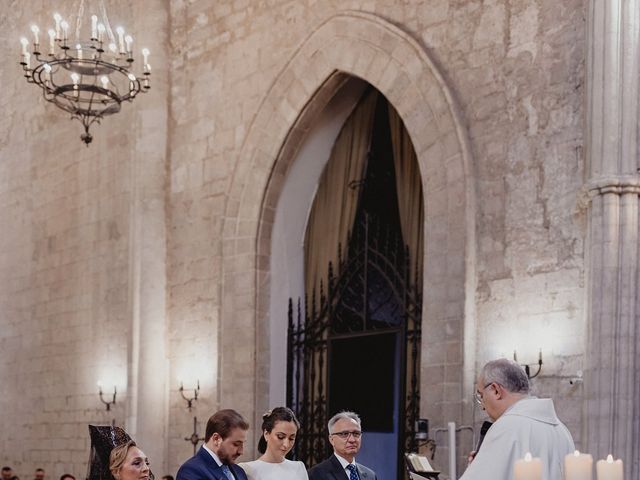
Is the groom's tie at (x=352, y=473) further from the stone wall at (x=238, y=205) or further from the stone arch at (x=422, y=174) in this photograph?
the stone arch at (x=422, y=174)

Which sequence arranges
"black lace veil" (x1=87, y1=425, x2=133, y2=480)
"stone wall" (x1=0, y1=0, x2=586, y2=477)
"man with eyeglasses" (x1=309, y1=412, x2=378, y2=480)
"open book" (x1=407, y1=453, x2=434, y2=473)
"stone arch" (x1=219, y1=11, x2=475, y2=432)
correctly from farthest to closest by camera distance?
"stone arch" (x1=219, y1=11, x2=475, y2=432), "stone wall" (x1=0, y1=0, x2=586, y2=477), "man with eyeglasses" (x1=309, y1=412, x2=378, y2=480), "open book" (x1=407, y1=453, x2=434, y2=473), "black lace veil" (x1=87, y1=425, x2=133, y2=480)

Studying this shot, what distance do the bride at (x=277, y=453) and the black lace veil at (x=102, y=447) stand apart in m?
0.63

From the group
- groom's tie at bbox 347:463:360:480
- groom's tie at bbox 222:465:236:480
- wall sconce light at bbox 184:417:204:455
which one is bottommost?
wall sconce light at bbox 184:417:204:455

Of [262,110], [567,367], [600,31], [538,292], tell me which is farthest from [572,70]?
[262,110]

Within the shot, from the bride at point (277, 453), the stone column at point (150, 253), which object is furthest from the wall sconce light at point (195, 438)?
the bride at point (277, 453)

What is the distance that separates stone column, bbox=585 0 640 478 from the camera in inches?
275

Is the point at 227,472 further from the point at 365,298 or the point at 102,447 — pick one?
the point at 365,298

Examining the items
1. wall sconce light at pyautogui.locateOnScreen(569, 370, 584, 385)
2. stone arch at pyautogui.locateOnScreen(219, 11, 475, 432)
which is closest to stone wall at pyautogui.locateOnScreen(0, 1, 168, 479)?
stone arch at pyautogui.locateOnScreen(219, 11, 475, 432)

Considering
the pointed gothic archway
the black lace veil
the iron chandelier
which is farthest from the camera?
the pointed gothic archway

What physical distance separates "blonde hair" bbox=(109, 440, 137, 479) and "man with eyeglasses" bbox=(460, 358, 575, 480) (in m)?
1.39

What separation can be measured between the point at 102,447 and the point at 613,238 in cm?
409

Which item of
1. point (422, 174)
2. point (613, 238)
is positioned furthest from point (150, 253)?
point (613, 238)

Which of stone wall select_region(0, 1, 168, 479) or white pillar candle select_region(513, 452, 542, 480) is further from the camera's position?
stone wall select_region(0, 1, 168, 479)

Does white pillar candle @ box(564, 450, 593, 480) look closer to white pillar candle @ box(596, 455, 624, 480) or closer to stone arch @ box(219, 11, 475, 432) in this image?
white pillar candle @ box(596, 455, 624, 480)
